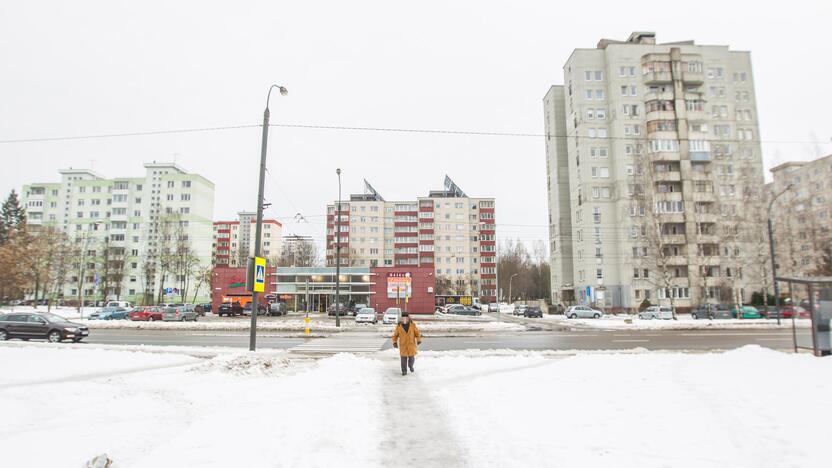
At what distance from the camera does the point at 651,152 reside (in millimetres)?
56000

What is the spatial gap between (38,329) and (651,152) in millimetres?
60802

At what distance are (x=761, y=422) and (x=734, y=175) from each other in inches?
2391

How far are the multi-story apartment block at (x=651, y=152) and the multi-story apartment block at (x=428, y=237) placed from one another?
42.8m

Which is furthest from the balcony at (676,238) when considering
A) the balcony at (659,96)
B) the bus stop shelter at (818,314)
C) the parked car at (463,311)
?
the bus stop shelter at (818,314)

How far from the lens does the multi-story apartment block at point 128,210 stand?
85375mm

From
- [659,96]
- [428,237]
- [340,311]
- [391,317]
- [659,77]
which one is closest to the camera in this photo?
[391,317]

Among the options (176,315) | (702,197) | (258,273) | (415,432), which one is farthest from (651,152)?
(415,432)

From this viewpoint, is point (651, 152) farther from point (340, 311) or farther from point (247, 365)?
point (247, 365)

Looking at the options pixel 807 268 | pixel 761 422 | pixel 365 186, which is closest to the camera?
pixel 761 422

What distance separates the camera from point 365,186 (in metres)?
116

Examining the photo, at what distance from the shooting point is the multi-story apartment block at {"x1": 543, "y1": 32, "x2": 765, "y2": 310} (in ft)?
177

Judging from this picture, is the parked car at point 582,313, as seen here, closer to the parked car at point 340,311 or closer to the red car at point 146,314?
the parked car at point 340,311

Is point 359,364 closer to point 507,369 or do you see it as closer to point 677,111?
point 507,369

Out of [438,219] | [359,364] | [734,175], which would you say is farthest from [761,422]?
[438,219]
